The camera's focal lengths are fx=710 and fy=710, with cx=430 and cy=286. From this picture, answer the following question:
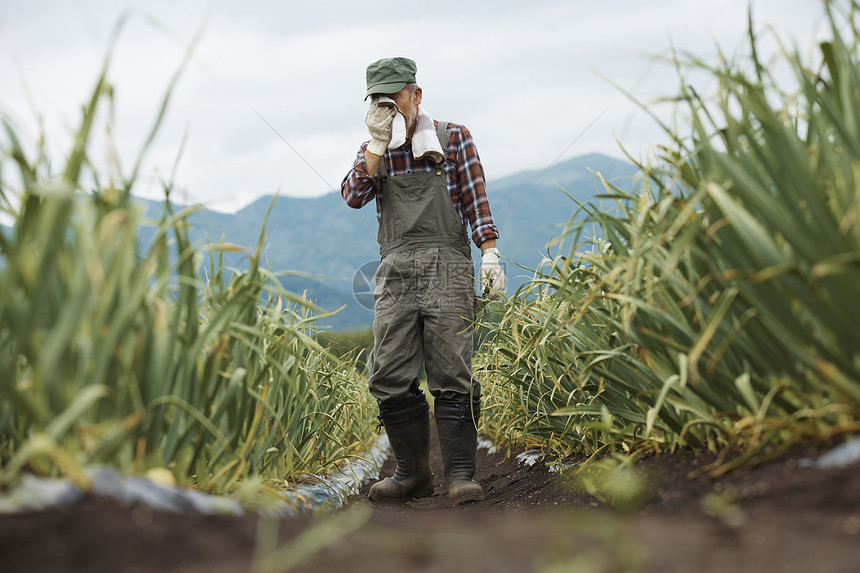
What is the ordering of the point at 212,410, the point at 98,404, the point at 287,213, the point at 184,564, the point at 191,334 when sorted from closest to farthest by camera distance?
the point at 184,564
the point at 98,404
the point at 191,334
the point at 212,410
the point at 287,213

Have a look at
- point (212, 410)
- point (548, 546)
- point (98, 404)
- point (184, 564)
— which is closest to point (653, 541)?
point (548, 546)

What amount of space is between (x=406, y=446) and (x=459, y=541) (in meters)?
2.23

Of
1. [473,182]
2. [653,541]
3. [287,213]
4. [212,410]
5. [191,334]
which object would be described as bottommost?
[653,541]

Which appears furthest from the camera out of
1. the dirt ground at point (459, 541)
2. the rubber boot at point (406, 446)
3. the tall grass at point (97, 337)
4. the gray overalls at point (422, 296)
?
the rubber boot at point (406, 446)

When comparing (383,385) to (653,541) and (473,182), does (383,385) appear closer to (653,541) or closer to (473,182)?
(473,182)

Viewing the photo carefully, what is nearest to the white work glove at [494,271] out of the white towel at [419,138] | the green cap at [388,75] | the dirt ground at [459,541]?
the white towel at [419,138]

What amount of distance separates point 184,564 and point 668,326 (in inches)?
42.5

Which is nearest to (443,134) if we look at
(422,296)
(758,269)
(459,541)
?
(422,296)

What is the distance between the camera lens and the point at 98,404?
47.5 inches

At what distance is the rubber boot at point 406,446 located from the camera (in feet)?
10.2

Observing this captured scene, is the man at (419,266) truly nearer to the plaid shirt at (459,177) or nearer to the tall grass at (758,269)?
the plaid shirt at (459,177)

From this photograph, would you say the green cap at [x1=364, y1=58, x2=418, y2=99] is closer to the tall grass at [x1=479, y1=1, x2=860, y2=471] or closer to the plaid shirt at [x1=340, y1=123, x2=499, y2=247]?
the plaid shirt at [x1=340, y1=123, x2=499, y2=247]

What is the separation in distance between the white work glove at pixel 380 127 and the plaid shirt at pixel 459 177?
0.11 metres

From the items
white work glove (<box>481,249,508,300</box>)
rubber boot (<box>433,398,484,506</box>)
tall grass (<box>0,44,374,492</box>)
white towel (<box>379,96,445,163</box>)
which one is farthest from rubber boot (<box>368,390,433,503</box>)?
tall grass (<box>0,44,374,492</box>)
